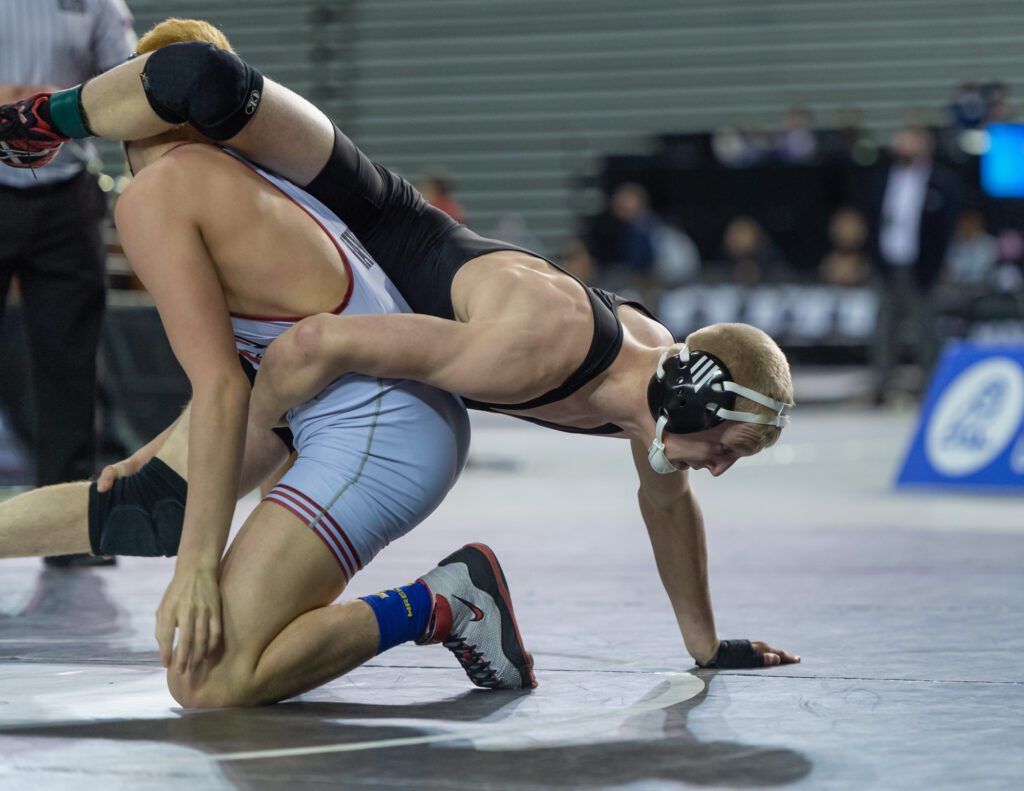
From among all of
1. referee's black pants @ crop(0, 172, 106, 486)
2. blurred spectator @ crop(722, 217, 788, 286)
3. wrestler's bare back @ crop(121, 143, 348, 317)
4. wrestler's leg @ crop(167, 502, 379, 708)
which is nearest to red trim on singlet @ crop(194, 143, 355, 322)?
wrestler's bare back @ crop(121, 143, 348, 317)

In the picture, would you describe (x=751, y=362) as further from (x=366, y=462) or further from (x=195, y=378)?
(x=195, y=378)

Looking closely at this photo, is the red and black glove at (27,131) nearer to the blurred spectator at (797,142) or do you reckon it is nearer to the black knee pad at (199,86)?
the black knee pad at (199,86)

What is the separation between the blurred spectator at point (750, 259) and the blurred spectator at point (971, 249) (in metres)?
1.41

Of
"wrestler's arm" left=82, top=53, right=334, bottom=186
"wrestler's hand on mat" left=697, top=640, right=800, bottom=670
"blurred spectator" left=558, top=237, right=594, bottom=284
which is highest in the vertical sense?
"wrestler's arm" left=82, top=53, right=334, bottom=186

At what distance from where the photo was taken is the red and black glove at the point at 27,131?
3064 millimetres

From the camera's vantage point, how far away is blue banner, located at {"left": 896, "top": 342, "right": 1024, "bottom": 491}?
6992mm

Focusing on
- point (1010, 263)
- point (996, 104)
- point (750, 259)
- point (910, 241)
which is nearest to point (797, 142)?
point (750, 259)

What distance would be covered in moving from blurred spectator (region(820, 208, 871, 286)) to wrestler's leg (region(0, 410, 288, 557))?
10.3m

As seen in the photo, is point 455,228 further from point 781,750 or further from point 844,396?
point 844,396

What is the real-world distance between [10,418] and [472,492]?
1.94 metres

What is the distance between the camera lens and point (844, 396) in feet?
42.8

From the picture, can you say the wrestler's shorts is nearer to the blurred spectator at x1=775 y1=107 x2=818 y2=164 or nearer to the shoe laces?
the shoe laces

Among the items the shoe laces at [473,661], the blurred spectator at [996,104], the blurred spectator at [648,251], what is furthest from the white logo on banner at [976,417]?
the blurred spectator at [996,104]

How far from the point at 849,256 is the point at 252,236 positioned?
10592 mm
